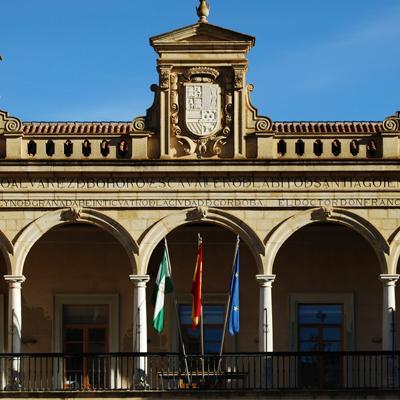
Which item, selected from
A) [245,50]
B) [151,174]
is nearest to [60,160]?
[151,174]

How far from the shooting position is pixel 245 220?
3762 cm

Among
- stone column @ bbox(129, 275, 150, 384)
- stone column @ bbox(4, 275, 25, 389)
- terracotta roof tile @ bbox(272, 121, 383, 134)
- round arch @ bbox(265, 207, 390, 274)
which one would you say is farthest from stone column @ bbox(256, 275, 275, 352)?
stone column @ bbox(4, 275, 25, 389)

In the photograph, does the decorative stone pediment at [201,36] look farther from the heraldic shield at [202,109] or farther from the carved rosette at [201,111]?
the heraldic shield at [202,109]

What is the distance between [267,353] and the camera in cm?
3706

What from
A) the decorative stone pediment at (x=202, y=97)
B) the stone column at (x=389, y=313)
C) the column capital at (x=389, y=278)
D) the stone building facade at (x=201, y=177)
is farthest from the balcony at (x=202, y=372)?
the decorative stone pediment at (x=202, y=97)

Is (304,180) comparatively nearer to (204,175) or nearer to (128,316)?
(204,175)

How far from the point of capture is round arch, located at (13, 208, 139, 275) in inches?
1481

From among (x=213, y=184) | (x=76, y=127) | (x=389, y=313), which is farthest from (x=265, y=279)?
(x=76, y=127)

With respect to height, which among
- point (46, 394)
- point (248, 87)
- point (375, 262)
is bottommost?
point (46, 394)

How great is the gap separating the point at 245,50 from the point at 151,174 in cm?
309

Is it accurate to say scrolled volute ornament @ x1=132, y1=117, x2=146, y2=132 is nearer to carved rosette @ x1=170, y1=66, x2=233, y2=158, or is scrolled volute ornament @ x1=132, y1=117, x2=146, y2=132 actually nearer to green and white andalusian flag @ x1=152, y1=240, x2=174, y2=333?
carved rosette @ x1=170, y1=66, x2=233, y2=158

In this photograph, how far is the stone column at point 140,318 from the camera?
37.4 m

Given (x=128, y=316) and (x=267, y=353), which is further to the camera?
(x=128, y=316)

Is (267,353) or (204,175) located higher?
(204,175)
